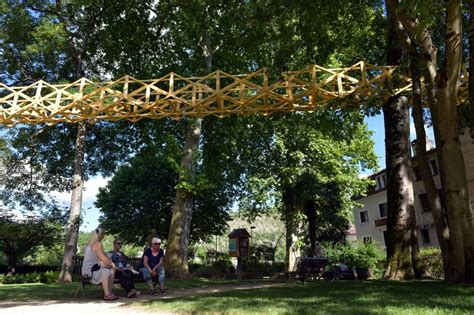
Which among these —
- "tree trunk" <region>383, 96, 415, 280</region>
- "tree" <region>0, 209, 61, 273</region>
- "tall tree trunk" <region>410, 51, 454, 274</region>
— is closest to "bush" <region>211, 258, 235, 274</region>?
"tree" <region>0, 209, 61, 273</region>

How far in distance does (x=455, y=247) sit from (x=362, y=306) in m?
3.18

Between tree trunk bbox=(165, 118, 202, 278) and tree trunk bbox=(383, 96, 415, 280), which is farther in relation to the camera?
tree trunk bbox=(165, 118, 202, 278)

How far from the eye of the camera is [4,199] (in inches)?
1028

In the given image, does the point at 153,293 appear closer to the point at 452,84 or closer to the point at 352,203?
the point at 452,84

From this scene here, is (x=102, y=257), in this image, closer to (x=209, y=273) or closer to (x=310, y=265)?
(x=310, y=265)

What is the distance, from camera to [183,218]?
1577cm

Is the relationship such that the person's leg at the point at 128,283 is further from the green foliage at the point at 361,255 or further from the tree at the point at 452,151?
the green foliage at the point at 361,255

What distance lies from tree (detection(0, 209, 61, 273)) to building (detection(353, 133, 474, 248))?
2194 centimetres

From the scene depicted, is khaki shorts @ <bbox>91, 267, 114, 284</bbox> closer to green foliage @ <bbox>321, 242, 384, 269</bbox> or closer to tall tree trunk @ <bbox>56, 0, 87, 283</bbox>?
tall tree trunk @ <bbox>56, 0, 87, 283</bbox>

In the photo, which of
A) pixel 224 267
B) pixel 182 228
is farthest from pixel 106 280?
pixel 224 267

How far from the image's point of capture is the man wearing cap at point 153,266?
29.6 ft

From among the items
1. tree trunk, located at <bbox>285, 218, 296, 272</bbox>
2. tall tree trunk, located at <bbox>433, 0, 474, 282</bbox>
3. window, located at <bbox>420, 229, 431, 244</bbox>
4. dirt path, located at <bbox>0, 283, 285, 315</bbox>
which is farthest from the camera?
window, located at <bbox>420, 229, 431, 244</bbox>

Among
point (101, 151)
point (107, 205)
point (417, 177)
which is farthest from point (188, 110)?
point (417, 177)

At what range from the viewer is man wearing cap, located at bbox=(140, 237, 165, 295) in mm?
9031
